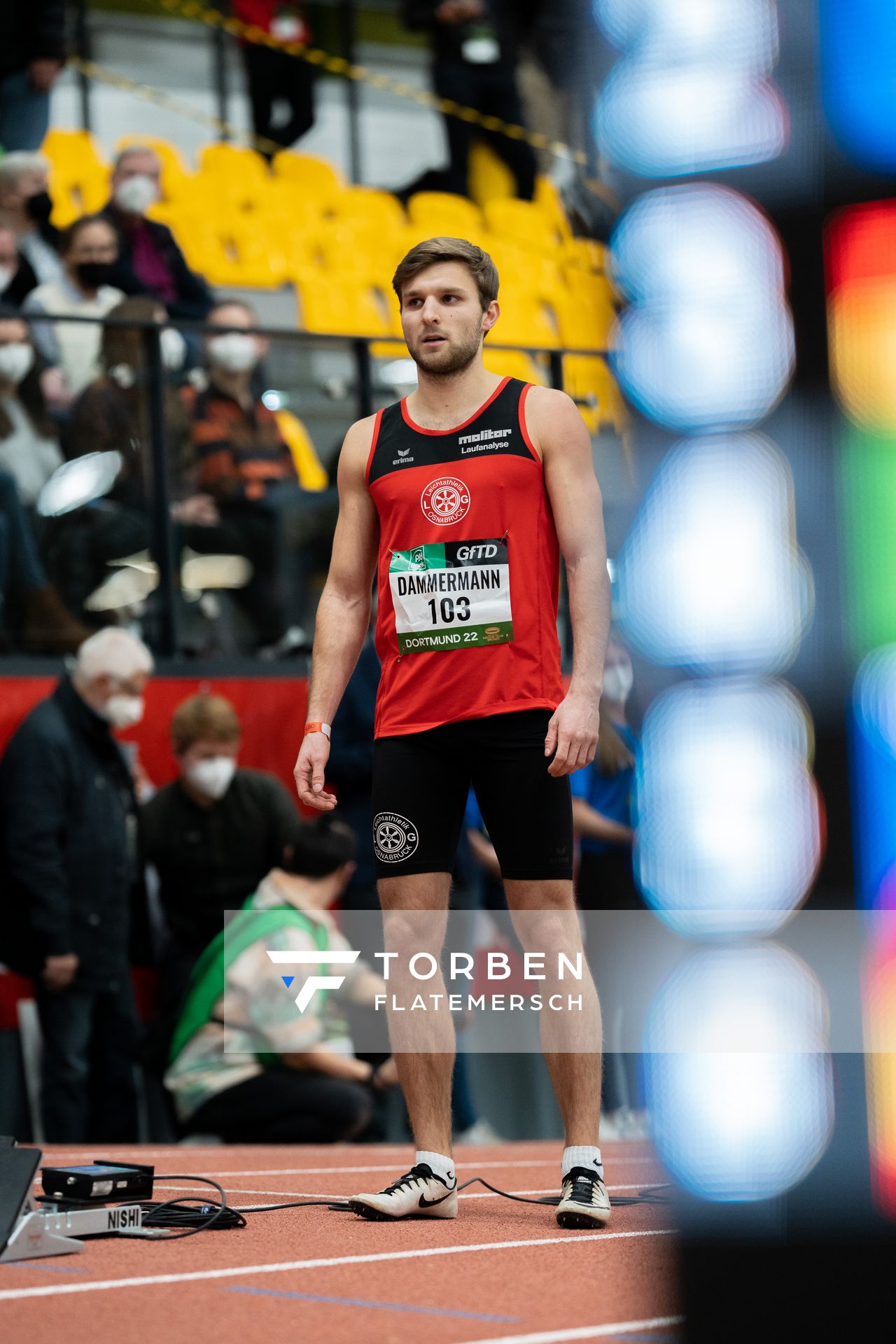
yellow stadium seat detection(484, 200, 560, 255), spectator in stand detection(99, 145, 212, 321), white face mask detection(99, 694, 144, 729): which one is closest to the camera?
white face mask detection(99, 694, 144, 729)

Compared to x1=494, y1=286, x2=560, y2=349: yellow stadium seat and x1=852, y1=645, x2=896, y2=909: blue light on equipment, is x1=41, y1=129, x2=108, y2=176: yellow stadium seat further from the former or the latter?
x1=852, y1=645, x2=896, y2=909: blue light on equipment

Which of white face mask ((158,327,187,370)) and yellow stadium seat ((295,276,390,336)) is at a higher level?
yellow stadium seat ((295,276,390,336))

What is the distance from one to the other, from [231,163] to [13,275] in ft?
22.3

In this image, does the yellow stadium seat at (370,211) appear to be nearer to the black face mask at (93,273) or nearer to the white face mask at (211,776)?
the black face mask at (93,273)

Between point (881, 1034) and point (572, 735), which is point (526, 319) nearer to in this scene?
point (572, 735)

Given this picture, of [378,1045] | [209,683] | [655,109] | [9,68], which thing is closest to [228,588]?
[209,683]

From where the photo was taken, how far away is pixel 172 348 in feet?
26.8

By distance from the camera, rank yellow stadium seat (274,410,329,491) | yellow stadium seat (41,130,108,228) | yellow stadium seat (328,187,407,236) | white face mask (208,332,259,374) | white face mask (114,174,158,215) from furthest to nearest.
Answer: yellow stadium seat (328,187,407,236) → yellow stadium seat (41,130,108,228) → white face mask (114,174,158,215) → yellow stadium seat (274,410,329,491) → white face mask (208,332,259,374)

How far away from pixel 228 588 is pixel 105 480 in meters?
0.76

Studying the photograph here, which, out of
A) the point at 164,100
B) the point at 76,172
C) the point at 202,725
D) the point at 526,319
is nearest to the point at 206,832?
the point at 202,725

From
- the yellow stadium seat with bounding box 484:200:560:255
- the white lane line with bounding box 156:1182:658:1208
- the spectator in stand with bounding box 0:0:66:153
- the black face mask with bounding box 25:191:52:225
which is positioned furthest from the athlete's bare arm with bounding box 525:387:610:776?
the yellow stadium seat with bounding box 484:200:560:255

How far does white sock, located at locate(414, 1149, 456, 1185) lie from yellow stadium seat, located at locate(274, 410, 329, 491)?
5.02 metres

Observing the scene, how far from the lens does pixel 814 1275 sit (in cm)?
128

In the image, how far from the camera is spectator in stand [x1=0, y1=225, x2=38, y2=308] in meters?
8.66
